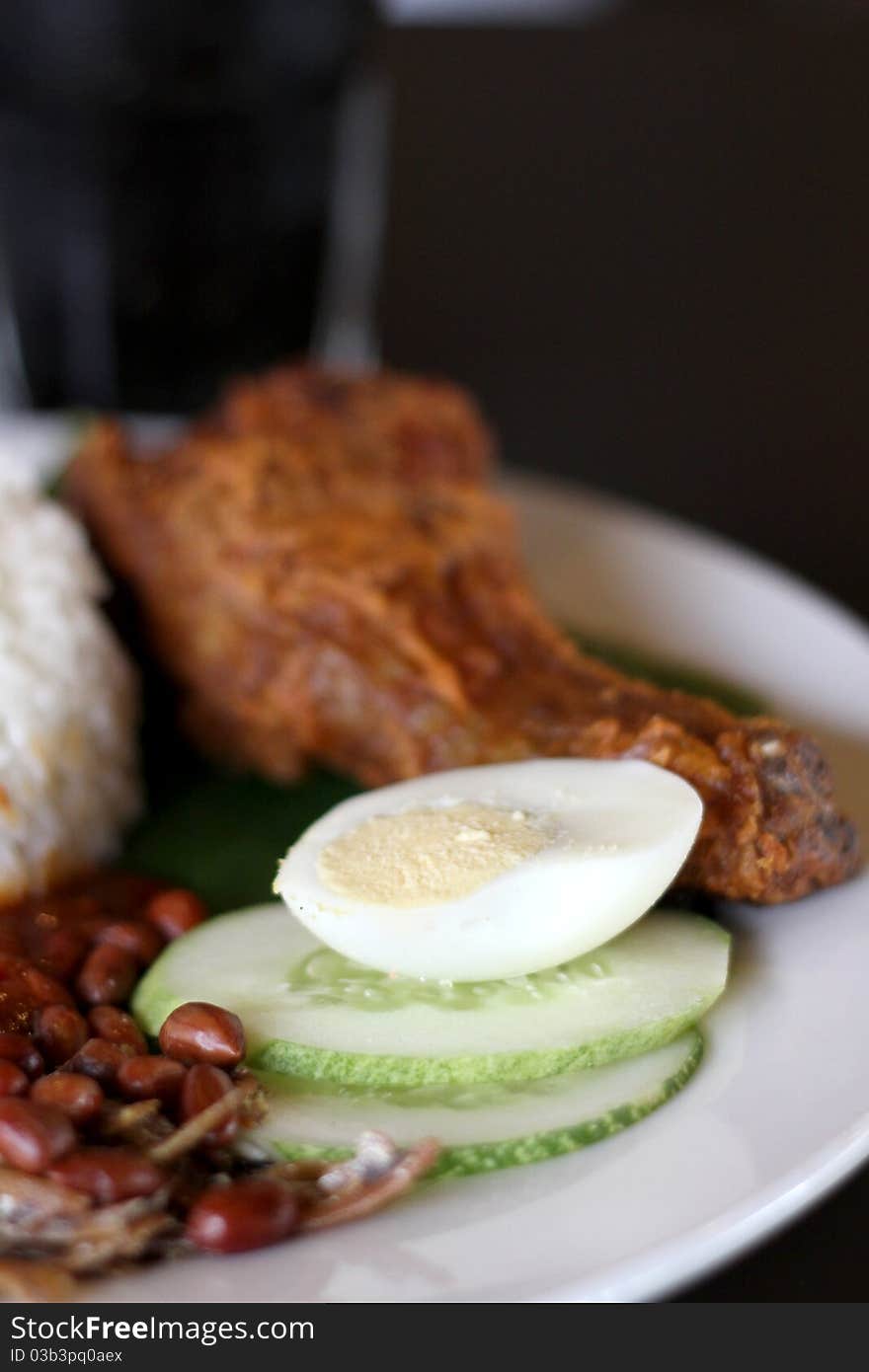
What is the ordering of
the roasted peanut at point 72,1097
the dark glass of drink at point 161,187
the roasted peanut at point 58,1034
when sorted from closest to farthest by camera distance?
the roasted peanut at point 72,1097 → the roasted peanut at point 58,1034 → the dark glass of drink at point 161,187

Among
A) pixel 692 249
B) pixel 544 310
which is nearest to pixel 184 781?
pixel 544 310

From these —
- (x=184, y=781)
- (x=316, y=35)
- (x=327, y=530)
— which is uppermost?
(x=316, y=35)

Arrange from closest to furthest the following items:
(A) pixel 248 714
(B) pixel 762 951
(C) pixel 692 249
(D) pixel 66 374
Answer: (B) pixel 762 951
(A) pixel 248 714
(D) pixel 66 374
(C) pixel 692 249

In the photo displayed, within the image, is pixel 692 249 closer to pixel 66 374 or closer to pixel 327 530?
pixel 66 374

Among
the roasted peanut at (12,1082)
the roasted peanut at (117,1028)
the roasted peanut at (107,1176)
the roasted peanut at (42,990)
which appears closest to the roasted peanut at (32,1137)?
the roasted peanut at (107,1176)

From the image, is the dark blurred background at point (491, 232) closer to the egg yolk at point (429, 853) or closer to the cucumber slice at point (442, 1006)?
the cucumber slice at point (442, 1006)

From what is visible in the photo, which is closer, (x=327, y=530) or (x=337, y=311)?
(x=327, y=530)

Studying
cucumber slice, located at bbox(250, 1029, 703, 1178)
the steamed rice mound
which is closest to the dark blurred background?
cucumber slice, located at bbox(250, 1029, 703, 1178)
